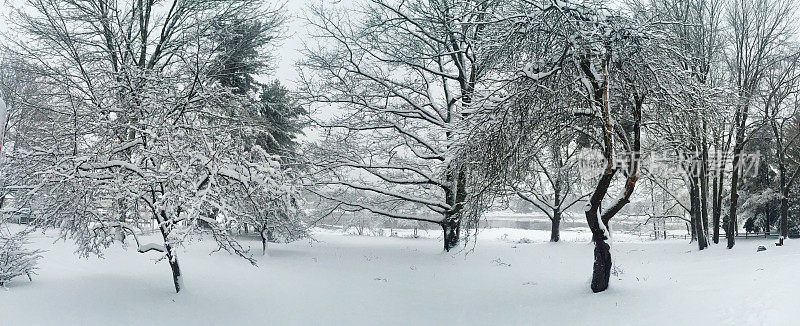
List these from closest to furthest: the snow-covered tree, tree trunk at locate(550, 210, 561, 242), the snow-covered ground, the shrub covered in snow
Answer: the snow-covered ground, the shrub covered in snow, the snow-covered tree, tree trunk at locate(550, 210, 561, 242)

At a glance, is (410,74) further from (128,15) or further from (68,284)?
(68,284)

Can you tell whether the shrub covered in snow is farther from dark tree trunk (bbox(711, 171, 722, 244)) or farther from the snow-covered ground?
dark tree trunk (bbox(711, 171, 722, 244))

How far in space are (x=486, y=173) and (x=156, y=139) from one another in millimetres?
5583

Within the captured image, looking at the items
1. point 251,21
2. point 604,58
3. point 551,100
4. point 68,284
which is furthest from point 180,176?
point 251,21

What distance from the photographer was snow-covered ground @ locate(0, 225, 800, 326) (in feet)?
24.8

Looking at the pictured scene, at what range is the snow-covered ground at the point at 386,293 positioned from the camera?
757cm

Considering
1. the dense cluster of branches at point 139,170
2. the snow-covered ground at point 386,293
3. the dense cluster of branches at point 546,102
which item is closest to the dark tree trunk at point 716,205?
the dense cluster of branches at point 546,102

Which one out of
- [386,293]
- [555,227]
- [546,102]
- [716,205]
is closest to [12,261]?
[386,293]

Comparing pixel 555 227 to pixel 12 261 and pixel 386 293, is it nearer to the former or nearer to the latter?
pixel 386 293

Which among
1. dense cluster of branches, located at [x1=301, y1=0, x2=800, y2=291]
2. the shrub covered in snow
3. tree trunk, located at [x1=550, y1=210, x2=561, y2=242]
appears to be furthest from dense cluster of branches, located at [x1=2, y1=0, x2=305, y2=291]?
tree trunk, located at [x1=550, y1=210, x2=561, y2=242]

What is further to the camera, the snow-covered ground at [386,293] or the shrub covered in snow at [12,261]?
the shrub covered in snow at [12,261]

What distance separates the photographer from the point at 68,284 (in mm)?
9312

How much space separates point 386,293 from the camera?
1169 cm

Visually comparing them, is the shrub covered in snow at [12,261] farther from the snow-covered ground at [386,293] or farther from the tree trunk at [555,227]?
the tree trunk at [555,227]
